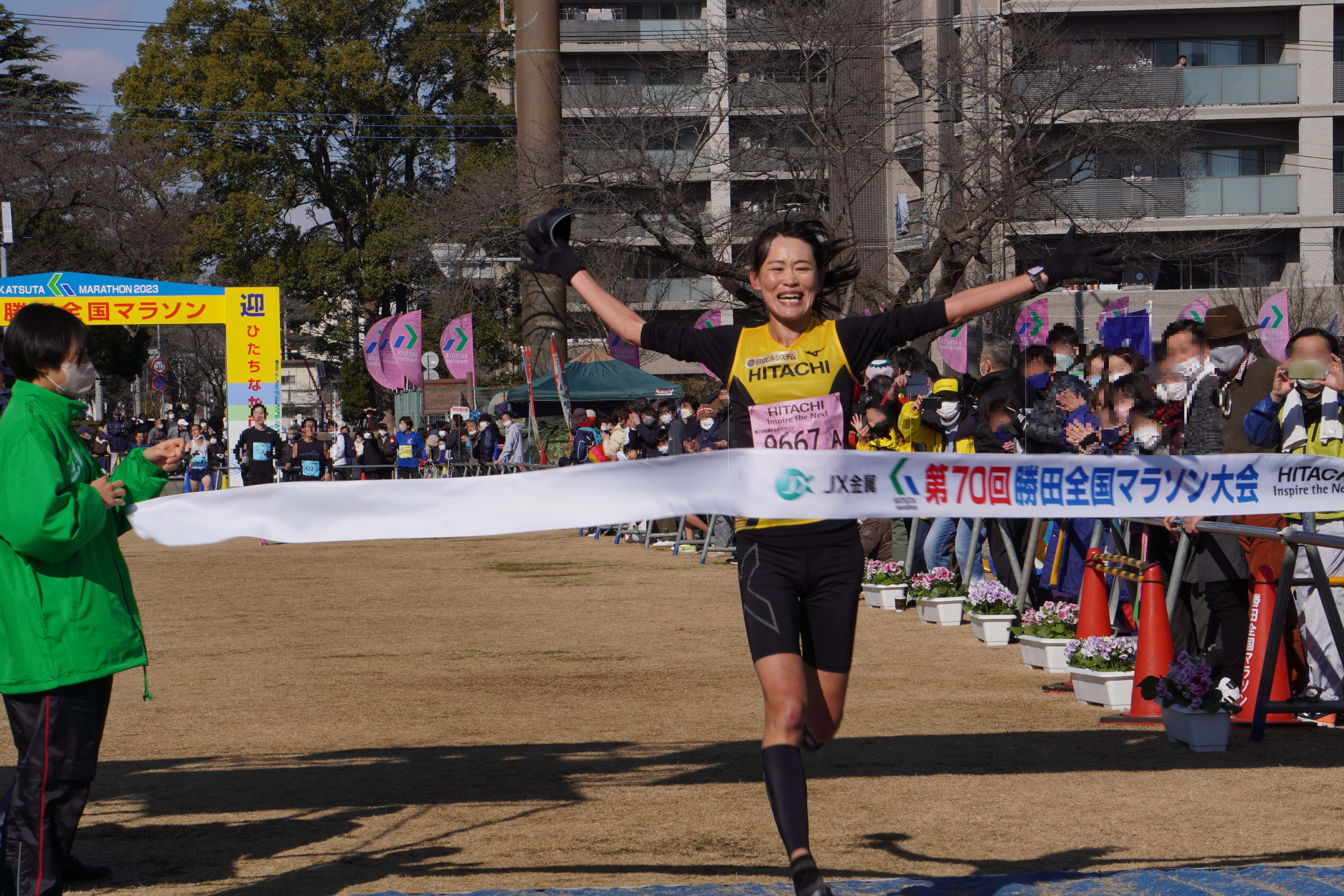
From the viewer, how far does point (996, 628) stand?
1018cm

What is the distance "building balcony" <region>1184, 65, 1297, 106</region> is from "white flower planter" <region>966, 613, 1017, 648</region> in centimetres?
2940

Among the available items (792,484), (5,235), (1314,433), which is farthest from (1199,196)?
(792,484)

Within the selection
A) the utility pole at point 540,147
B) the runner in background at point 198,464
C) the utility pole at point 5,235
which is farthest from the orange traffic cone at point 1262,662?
the utility pole at point 5,235

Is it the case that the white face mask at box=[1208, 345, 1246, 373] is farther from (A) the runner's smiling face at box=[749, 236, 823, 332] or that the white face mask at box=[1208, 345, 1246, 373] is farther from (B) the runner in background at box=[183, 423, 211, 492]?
(B) the runner in background at box=[183, 423, 211, 492]

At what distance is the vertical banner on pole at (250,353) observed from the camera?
26250 millimetres

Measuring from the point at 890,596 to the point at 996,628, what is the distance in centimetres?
231

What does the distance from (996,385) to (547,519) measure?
7331 mm

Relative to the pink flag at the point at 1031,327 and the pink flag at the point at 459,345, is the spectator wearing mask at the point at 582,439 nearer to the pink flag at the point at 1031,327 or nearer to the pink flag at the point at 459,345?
the pink flag at the point at 459,345

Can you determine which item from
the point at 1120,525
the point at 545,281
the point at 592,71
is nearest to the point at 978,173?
the point at 545,281

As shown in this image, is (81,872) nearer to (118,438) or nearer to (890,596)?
(890,596)

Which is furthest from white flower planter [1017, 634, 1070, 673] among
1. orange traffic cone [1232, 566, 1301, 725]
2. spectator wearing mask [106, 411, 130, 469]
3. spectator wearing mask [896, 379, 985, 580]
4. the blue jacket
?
spectator wearing mask [106, 411, 130, 469]

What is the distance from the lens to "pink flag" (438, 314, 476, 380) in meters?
30.8

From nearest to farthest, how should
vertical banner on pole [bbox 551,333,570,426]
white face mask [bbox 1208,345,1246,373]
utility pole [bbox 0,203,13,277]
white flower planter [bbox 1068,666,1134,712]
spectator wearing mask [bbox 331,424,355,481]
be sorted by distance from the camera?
1. white flower planter [bbox 1068,666,1134,712]
2. white face mask [bbox 1208,345,1246,373]
3. vertical banner on pole [bbox 551,333,570,426]
4. spectator wearing mask [bbox 331,424,355,481]
5. utility pole [bbox 0,203,13,277]

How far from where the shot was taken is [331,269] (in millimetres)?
49031
